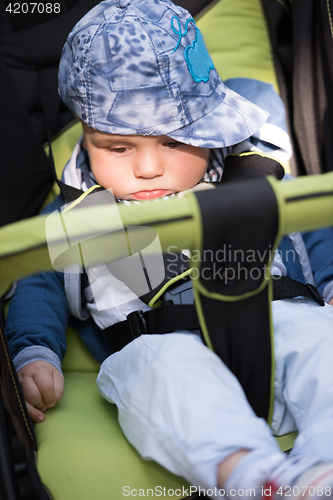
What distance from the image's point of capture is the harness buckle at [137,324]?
31.0 inches

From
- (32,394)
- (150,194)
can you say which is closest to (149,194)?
(150,194)

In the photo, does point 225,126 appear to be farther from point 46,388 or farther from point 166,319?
point 46,388

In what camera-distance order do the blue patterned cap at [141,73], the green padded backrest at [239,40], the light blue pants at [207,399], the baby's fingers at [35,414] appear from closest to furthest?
the light blue pants at [207,399] < the baby's fingers at [35,414] < the blue patterned cap at [141,73] < the green padded backrest at [239,40]

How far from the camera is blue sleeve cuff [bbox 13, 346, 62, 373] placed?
79 cm

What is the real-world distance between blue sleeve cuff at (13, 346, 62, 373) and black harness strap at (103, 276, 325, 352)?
11cm

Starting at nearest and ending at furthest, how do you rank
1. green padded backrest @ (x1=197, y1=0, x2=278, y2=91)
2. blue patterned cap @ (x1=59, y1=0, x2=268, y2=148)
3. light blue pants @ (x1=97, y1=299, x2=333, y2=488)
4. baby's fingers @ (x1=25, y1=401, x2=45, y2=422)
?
light blue pants @ (x1=97, y1=299, x2=333, y2=488)
baby's fingers @ (x1=25, y1=401, x2=45, y2=422)
blue patterned cap @ (x1=59, y1=0, x2=268, y2=148)
green padded backrest @ (x1=197, y1=0, x2=278, y2=91)

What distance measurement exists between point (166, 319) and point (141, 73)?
45cm

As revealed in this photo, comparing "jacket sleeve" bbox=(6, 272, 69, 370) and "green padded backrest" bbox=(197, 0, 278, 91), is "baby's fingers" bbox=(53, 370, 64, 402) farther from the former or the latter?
"green padded backrest" bbox=(197, 0, 278, 91)

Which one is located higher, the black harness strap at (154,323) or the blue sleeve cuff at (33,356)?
the black harness strap at (154,323)

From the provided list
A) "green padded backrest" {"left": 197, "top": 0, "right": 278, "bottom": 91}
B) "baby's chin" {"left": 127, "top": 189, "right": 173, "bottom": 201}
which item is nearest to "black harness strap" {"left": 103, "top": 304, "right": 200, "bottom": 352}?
"baby's chin" {"left": 127, "top": 189, "right": 173, "bottom": 201}

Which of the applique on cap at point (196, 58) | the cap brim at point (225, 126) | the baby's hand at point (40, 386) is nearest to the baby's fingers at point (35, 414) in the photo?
the baby's hand at point (40, 386)

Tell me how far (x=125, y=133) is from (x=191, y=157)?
0.15 metres

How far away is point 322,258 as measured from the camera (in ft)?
3.34

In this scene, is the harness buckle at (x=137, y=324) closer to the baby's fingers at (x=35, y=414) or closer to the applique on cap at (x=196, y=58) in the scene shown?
the baby's fingers at (x=35, y=414)
